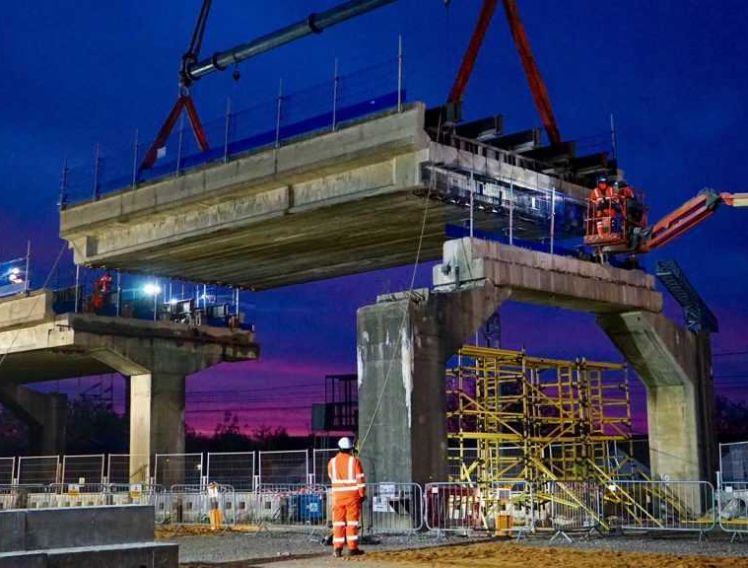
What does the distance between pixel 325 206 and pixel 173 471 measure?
16.3 metres

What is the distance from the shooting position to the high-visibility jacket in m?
17.0

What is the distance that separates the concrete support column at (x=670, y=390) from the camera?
30.4 m

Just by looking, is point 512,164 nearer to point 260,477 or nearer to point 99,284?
point 260,477

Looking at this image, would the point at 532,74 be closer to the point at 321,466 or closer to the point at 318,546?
the point at 321,466

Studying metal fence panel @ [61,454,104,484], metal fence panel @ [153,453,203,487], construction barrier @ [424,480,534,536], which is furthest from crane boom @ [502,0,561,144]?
metal fence panel @ [61,454,104,484]

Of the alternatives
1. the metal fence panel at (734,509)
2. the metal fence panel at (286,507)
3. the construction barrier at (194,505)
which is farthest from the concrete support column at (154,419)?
the metal fence panel at (734,509)

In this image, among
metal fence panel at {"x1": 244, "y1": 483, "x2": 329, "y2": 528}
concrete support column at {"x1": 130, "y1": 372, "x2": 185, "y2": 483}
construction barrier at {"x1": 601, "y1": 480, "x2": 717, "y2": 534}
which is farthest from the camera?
concrete support column at {"x1": 130, "y1": 372, "x2": 185, "y2": 483}

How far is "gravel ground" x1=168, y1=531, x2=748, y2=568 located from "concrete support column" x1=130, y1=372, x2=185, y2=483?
20970mm

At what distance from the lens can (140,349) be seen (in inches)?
1711

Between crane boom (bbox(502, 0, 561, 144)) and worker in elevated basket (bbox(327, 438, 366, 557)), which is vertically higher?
crane boom (bbox(502, 0, 561, 144))

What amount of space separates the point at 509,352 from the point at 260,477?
9307 millimetres

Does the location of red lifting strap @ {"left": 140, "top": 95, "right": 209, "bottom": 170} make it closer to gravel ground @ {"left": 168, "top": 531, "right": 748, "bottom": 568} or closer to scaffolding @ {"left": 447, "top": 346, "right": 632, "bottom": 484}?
scaffolding @ {"left": 447, "top": 346, "right": 632, "bottom": 484}

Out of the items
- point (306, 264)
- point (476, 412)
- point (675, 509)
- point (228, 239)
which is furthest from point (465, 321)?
point (306, 264)

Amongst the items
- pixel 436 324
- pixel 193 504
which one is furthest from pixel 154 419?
pixel 436 324
